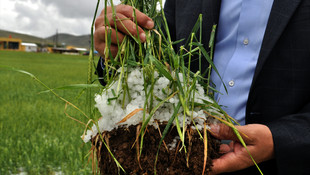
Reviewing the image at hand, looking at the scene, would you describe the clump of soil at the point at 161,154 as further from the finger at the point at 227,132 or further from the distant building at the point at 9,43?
the distant building at the point at 9,43

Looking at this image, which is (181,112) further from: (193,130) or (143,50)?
(143,50)

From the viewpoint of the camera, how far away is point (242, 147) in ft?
3.36

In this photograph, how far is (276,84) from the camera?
123 centimetres

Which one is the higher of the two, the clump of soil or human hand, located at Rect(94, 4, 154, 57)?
human hand, located at Rect(94, 4, 154, 57)

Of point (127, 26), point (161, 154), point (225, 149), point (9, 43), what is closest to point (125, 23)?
point (127, 26)

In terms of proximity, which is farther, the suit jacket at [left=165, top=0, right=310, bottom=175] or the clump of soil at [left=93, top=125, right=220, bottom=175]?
the suit jacket at [left=165, top=0, right=310, bottom=175]

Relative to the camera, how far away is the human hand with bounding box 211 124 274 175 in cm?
98

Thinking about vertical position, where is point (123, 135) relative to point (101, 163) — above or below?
above

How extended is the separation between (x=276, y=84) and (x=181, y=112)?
1.73 ft

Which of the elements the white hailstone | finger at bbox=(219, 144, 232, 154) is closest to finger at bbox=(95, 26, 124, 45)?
the white hailstone

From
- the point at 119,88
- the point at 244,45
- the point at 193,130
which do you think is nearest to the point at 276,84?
the point at 244,45

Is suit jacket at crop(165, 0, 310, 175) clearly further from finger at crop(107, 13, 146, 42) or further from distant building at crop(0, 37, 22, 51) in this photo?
distant building at crop(0, 37, 22, 51)

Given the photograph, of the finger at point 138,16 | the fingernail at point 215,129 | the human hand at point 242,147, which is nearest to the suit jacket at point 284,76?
the human hand at point 242,147

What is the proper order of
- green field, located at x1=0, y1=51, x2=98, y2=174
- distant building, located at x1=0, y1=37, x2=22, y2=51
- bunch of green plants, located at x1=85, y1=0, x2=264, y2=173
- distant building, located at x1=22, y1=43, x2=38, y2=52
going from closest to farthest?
bunch of green plants, located at x1=85, y1=0, x2=264, y2=173 → green field, located at x1=0, y1=51, x2=98, y2=174 → distant building, located at x1=0, y1=37, x2=22, y2=51 → distant building, located at x1=22, y1=43, x2=38, y2=52
